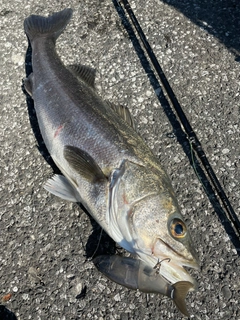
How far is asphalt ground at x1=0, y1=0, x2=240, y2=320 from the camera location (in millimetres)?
2658

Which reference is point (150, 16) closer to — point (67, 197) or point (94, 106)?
point (94, 106)

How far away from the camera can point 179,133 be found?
130 inches

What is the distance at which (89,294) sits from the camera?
2.68 metres

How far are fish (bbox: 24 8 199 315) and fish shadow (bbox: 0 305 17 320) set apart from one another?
0.72 m

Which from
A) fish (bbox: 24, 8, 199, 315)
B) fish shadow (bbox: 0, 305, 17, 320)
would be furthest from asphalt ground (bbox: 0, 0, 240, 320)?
fish (bbox: 24, 8, 199, 315)

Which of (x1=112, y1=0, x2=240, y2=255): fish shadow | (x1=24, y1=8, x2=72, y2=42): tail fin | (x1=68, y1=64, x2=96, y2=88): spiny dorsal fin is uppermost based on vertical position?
(x1=24, y1=8, x2=72, y2=42): tail fin

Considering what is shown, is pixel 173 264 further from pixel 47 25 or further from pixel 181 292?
pixel 47 25

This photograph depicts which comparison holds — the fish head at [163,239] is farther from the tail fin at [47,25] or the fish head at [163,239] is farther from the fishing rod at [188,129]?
the tail fin at [47,25]

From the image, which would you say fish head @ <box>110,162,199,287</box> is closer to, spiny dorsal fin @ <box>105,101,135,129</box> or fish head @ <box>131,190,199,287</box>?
fish head @ <box>131,190,199,287</box>

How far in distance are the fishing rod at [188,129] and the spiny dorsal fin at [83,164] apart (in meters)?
0.94

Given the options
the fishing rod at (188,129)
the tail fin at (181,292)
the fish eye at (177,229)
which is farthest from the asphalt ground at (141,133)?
the fish eye at (177,229)

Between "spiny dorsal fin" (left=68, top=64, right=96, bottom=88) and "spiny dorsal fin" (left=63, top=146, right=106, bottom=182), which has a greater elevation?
"spiny dorsal fin" (left=68, top=64, right=96, bottom=88)

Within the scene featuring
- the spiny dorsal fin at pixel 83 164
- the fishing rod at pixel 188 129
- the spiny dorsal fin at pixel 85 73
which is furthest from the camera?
the spiny dorsal fin at pixel 85 73

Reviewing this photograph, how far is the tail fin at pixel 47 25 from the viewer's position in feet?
11.6
